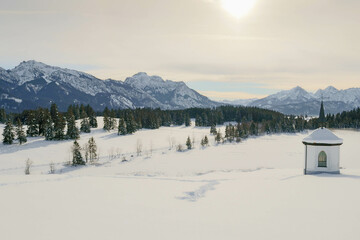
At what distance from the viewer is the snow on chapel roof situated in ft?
61.8

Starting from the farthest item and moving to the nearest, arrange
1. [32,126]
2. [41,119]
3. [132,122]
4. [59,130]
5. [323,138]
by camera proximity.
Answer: [132,122], [41,119], [32,126], [59,130], [323,138]

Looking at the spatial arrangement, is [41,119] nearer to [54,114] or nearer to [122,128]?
[54,114]

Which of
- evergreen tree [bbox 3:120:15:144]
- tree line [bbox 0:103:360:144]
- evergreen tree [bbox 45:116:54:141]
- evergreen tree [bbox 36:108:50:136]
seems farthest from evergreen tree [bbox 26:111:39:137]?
evergreen tree [bbox 3:120:15:144]

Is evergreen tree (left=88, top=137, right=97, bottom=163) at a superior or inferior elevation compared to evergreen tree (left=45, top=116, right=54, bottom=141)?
inferior

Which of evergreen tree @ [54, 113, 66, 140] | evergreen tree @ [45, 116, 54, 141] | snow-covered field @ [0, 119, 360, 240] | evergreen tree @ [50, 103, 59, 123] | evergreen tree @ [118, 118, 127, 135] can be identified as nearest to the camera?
snow-covered field @ [0, 119, 360, 240]

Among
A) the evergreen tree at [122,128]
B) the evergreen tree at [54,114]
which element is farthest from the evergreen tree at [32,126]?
the evergreen tree at [122,128]

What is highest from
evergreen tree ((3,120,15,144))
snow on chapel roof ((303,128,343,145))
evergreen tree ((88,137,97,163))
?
snow on chapel roof ((303,128,343,145))

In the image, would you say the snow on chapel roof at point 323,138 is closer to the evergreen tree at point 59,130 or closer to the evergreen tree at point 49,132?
the evergreen tree at point 59,130

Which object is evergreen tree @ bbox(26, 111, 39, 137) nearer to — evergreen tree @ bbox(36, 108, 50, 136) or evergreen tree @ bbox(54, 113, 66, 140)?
evergreen tree @ bbox(36, 108, 50, 136)

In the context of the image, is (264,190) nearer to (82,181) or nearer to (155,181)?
(155,181)

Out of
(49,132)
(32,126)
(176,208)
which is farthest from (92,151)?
(176,208)

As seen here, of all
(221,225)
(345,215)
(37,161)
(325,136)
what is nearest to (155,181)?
(221,225)

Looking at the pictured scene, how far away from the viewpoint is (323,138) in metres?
19.3

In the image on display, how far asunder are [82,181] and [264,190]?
9830 millimetres
